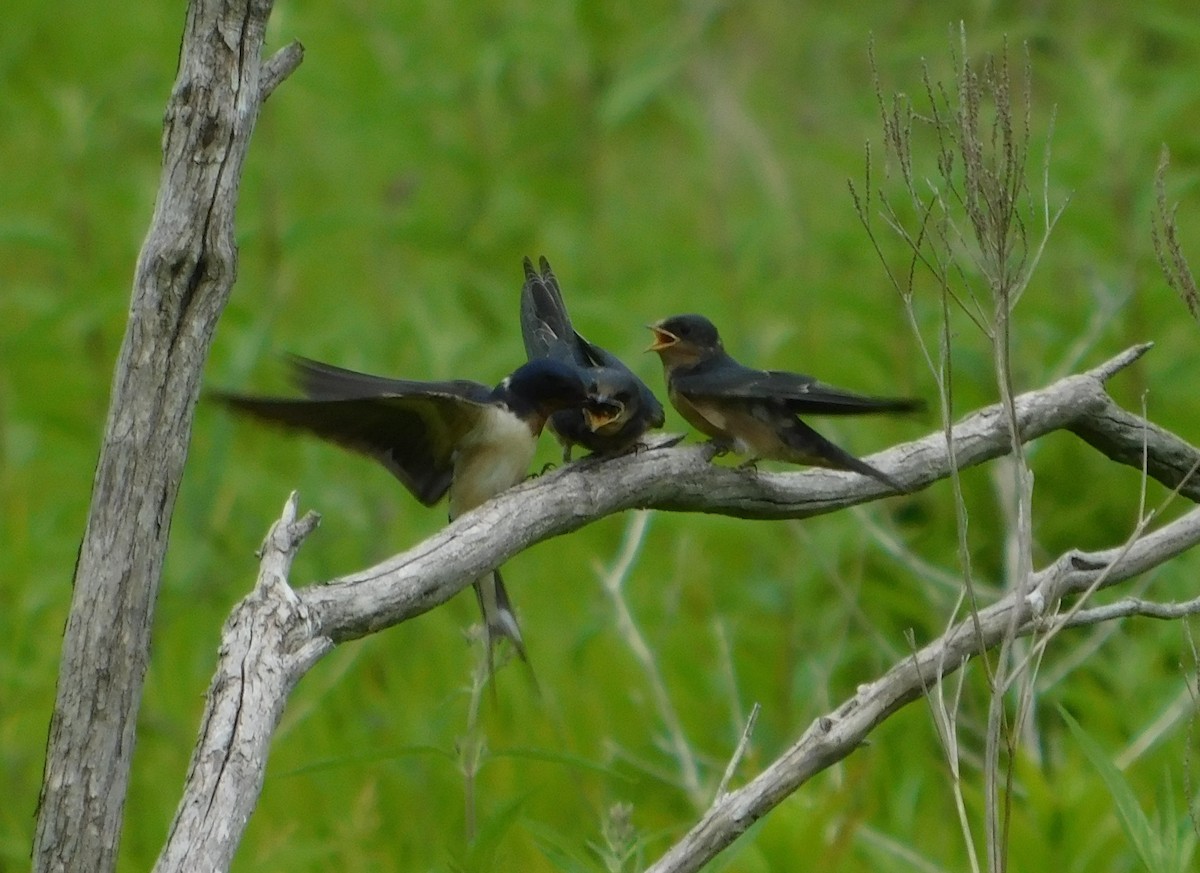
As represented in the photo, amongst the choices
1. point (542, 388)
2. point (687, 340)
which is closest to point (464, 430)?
point (542, 388)

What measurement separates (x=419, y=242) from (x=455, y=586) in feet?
15.4

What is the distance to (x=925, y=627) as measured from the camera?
538 cm

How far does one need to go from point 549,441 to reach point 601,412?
3100 mm

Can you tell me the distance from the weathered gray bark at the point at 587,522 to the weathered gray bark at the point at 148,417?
0.66ft

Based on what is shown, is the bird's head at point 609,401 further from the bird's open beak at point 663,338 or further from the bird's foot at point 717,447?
the bird's open beak at point 663,338

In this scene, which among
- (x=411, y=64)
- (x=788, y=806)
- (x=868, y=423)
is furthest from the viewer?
(x=411, y=64)

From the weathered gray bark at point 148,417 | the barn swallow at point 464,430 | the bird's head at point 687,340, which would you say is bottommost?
the weathered gray bark at point 148,417

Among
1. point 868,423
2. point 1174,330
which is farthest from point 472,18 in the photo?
point 1174,330

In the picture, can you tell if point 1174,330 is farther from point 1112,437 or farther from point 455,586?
point 455,586

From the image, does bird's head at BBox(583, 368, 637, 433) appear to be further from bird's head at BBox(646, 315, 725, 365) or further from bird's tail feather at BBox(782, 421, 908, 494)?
bird's head at BBox(646, 315, 725, 365)

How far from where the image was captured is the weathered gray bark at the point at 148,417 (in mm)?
2250

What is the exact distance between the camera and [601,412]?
10.6ft

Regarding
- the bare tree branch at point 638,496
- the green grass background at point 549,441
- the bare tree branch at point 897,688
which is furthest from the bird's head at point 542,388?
the bare tree branch at point 897,688

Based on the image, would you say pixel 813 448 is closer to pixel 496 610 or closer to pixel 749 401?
pixel 749 401
